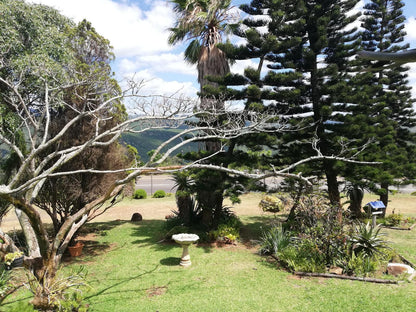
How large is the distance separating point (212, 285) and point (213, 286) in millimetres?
66

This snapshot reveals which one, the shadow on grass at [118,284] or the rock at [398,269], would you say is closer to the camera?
the shadow on grass at [118,284]

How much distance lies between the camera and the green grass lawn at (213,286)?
5250 mm

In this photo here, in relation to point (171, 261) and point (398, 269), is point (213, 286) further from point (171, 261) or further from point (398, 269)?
point (398, 269)

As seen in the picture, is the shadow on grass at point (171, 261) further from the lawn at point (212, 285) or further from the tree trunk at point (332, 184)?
the tree trunk at point (332, 184)

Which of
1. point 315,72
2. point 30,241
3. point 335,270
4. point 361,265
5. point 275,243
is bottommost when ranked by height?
point 335,270

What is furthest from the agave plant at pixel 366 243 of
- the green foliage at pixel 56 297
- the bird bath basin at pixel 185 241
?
the green foliage at pixel 56 297

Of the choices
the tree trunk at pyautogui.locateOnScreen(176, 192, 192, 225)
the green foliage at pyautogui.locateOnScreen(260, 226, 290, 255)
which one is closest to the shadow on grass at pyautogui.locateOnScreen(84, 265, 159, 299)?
the green foliage at pyautogui.locateOnScreen(260, 226, 290, 255)

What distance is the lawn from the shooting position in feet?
17.2

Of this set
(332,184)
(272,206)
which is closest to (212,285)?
(332,184)

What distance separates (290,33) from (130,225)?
31.3 ft

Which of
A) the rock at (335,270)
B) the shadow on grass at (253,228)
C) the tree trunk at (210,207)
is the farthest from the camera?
the tree trunk at (210,207)

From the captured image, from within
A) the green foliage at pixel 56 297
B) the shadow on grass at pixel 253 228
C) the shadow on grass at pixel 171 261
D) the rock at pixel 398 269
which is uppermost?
the green foliage at pixel 56 297

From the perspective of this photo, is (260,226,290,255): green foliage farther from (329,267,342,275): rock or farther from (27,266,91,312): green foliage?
(27,266,91,312): green foliage

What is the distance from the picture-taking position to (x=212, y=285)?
6.24m
